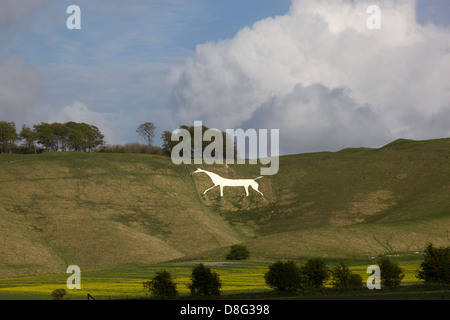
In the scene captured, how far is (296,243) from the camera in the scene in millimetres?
88875

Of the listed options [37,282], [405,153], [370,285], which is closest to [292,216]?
[405,153]

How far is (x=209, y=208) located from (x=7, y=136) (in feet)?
274

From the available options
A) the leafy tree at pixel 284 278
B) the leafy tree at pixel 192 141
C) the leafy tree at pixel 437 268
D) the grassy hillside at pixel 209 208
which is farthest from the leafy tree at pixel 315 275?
the leafy tree at pixel 192 141

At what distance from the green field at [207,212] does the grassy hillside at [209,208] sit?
247mm

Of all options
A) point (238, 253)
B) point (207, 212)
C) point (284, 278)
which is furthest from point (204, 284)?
point (207, 212)

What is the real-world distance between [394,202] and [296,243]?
39960 millimetres

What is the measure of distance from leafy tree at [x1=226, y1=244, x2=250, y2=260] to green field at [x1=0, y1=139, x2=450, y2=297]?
1627 mm

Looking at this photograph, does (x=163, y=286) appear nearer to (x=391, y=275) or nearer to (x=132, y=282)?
(x=391, y=275)

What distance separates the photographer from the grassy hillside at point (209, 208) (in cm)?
8969

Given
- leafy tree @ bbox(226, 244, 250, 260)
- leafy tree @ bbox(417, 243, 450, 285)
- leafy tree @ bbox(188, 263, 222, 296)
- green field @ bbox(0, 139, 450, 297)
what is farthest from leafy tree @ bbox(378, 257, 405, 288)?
leafy tree @ bbox(226, 244, 250, 260)

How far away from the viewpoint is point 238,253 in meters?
82.8

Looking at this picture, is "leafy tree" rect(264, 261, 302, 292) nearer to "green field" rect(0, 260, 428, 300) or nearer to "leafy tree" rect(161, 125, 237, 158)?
"green field" rect(0, 260, 428, 300)

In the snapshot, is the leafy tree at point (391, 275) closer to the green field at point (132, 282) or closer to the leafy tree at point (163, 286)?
the green field at point (132, 282)
